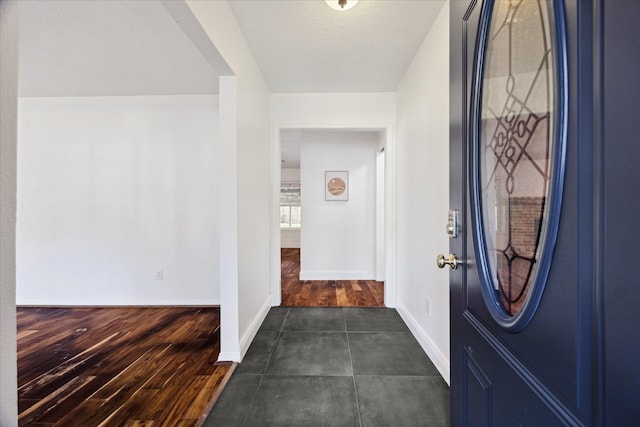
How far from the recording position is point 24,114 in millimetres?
2920

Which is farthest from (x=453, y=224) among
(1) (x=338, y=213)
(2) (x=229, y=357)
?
(1) (x=338, y=213)

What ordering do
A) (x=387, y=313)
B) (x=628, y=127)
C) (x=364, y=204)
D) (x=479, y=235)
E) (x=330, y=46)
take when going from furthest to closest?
(x=364, y=204), (x=387, y=313), (x=330, y=46), (x=479, y=235), (x=628, y=127)

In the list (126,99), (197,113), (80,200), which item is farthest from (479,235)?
(80,200)

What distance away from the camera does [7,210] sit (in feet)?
1.65

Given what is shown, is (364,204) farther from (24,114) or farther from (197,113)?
(24,114)

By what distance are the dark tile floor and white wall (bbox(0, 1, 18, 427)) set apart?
3.80ft

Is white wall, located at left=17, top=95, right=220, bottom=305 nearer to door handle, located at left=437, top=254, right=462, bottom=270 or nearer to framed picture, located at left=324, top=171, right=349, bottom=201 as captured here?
framed picture, located at left=324, top=171, right=349, bottom=201

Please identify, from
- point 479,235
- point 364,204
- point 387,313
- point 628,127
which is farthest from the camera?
point 364,204

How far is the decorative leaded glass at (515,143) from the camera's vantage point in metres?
0.55

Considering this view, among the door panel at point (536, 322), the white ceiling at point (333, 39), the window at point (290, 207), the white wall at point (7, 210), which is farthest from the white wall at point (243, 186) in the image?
the window at point (290, 207)

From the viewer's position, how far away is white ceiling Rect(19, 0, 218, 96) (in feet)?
5.61

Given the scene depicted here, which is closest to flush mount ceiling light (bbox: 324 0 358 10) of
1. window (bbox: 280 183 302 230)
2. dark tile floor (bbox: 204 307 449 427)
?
dark tile floor (bbox: 204 307 449 427)

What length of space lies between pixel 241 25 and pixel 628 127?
2.22 m

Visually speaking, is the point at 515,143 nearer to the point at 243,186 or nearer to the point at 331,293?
the point at 243,186
